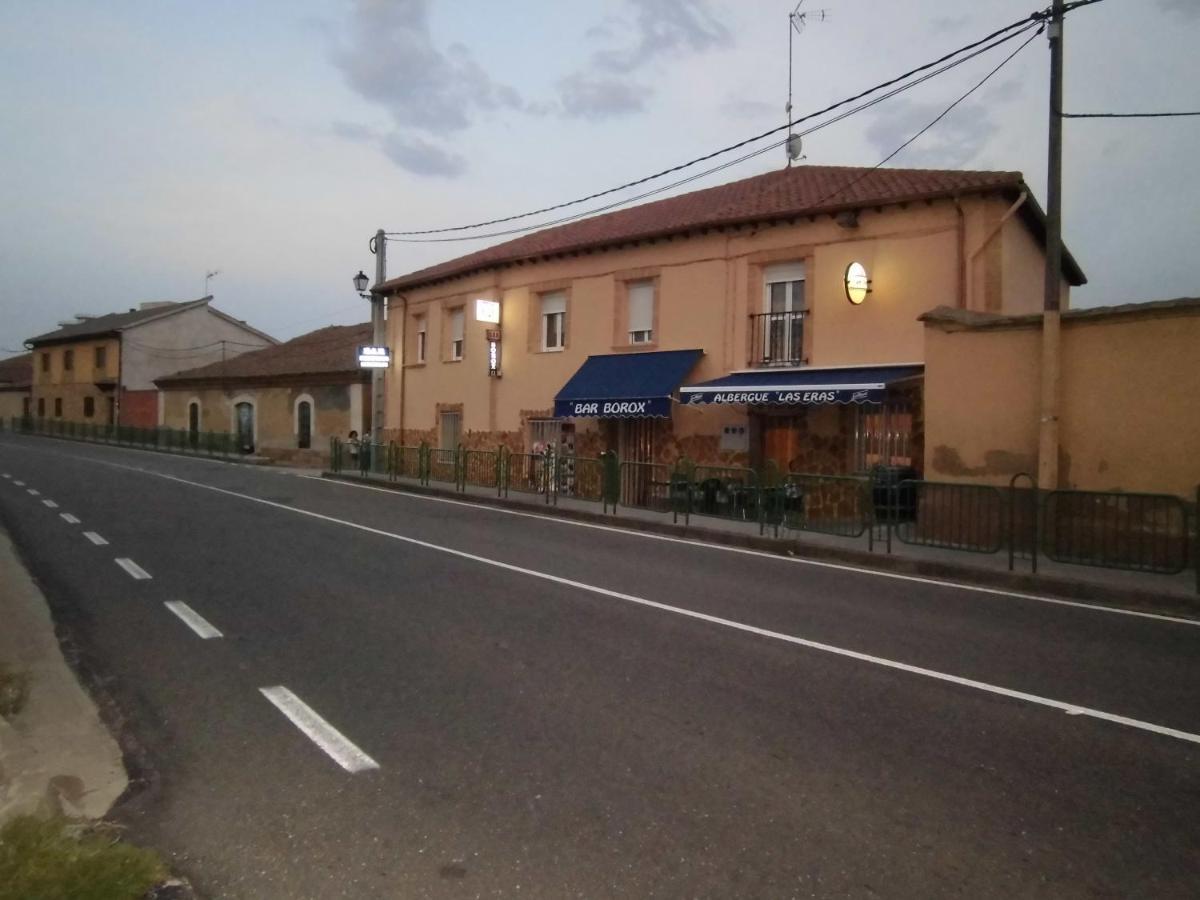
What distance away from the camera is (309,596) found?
352 inches

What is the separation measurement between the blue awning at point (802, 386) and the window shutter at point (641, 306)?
3182 mm

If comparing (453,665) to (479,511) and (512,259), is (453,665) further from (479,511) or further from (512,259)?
(512,259)

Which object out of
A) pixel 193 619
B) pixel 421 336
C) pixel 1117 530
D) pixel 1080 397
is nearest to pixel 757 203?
pixel 1080 397

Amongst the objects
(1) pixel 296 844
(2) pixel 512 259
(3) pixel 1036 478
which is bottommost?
(1) pixel 296 844

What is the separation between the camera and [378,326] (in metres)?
28.5

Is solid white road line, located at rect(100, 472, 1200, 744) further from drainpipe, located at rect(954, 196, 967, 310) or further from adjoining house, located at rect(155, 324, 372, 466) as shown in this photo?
adjoining house, located at rect(155, 324, 372, 466)

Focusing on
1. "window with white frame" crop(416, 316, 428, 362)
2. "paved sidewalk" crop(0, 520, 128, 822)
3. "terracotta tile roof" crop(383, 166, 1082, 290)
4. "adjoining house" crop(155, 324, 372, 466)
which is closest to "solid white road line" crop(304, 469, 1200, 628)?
"terracotta tile roof" crop(383, 166, 1082, 290)

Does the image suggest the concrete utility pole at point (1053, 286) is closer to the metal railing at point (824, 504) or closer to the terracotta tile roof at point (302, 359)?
the metal railing at point (824, 504)

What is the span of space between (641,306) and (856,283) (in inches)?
233

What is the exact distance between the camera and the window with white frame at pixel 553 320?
23047 mm

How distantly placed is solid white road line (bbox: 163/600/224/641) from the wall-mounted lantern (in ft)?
39.0

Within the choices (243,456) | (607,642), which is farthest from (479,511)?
(243,456)

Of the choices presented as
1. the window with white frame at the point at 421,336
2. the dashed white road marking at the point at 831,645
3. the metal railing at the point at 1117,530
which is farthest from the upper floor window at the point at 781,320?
the window with white frame at the point at 421,336

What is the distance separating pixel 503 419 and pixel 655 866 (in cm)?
2124
